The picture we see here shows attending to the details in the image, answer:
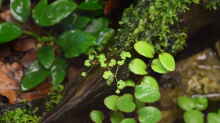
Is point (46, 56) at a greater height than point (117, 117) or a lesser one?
greater

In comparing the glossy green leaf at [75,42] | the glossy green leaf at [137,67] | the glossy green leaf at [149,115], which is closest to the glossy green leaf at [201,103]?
the glossy green leaf at [149,115]

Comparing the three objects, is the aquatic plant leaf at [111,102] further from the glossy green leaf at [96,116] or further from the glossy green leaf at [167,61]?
the glossy green leaf at [167,61]

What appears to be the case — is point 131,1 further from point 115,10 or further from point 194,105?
point 194,105

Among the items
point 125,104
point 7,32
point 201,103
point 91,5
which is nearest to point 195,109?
point 201,103

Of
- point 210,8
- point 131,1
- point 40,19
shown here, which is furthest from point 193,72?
point 40,19

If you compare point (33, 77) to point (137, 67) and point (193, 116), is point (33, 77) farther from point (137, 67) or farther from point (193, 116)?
point (193, 116)

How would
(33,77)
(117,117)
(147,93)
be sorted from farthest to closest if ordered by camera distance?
1. (33,77)
2. (117,117)
3. (147,93)
